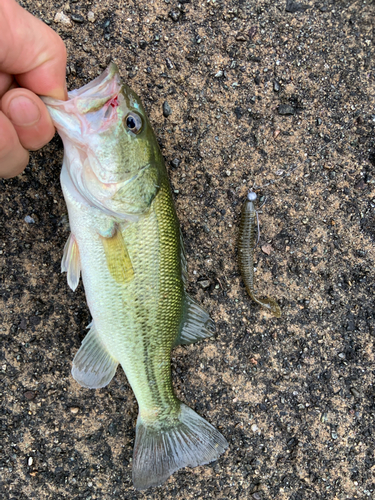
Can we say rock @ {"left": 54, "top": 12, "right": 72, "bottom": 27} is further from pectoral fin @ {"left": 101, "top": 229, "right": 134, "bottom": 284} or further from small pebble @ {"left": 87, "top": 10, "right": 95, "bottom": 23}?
pectoral fin @ {"left": 101, "top": 229, "right": 134, "bottom": 284}

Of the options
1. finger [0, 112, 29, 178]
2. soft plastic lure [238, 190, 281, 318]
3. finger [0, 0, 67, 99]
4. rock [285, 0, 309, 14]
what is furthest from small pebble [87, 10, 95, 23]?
soft plastic lure [238, 190, 281, 318]

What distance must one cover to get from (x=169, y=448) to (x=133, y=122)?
6.86 feet

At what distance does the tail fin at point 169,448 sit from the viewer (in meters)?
2.12

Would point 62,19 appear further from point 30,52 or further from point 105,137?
point 105,137

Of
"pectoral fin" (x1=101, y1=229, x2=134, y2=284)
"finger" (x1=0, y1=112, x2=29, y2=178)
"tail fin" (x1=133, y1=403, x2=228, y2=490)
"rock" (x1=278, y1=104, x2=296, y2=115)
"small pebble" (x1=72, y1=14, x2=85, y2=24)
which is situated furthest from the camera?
"rock" (x1=278, y1=104, x2=296, y2=115)

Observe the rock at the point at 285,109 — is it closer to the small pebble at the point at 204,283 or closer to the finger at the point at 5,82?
the small pebble at the point at 204,283

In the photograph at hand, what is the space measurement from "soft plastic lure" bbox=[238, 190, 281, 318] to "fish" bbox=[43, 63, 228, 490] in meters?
0.47

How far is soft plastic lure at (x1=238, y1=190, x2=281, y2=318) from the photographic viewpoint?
2387 mm

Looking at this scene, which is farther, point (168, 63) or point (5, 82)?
point (168, 63)

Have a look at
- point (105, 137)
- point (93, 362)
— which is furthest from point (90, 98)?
point (93, 362)

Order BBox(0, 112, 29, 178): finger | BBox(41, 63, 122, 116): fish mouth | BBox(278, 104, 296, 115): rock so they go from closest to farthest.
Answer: BBox(0, 112, 29, 178): finger, BBox(41, 63, 122, 116): fish mouth, BBox(278, 104, 296, 115): rock

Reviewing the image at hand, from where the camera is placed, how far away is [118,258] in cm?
187

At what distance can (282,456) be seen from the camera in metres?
2.47

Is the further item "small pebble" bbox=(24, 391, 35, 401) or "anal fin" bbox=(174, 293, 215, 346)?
"small pebble" bbox=(24, 391, 35, 401)
